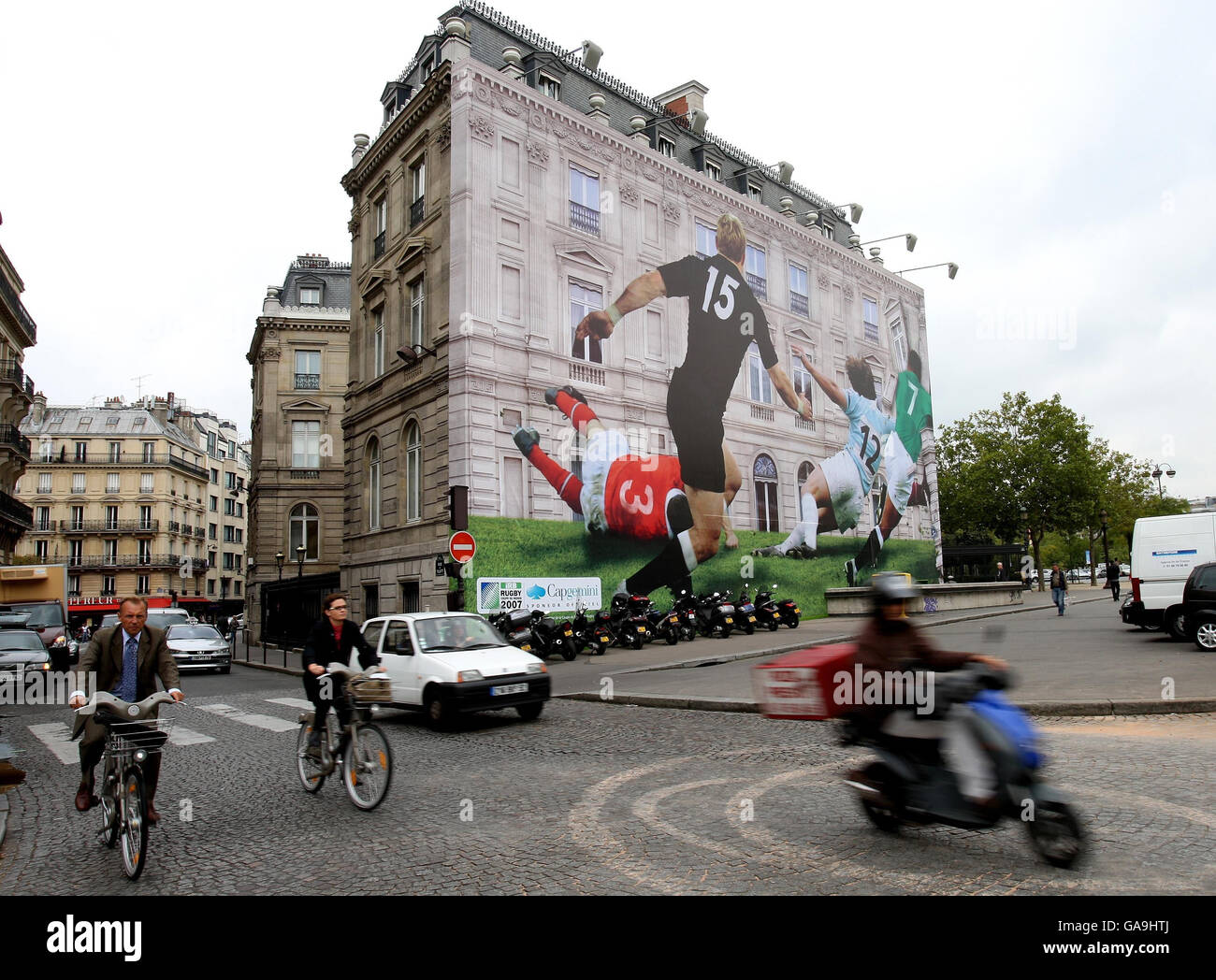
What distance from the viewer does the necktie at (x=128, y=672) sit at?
5.95 metres

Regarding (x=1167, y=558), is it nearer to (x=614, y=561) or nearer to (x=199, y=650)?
(x=614, y=561)

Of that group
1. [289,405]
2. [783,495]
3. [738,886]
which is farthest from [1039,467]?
[738,886]

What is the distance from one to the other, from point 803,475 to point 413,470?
1548 cm

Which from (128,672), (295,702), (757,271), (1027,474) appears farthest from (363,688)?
(1027,474)

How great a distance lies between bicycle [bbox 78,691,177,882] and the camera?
5129 millimetres

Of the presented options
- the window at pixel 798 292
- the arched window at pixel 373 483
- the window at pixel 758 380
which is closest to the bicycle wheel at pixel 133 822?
the arched window at pixel 373 483

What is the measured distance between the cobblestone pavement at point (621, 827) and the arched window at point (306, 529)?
1287 inches

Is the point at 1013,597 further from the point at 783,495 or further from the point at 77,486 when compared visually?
the point at 77,486

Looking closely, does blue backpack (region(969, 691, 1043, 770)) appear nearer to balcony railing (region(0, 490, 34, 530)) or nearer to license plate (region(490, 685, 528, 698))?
license plate (region(490, 685, 528, 698))

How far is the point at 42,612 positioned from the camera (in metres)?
23.0

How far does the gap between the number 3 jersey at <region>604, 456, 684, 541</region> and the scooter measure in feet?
65.3

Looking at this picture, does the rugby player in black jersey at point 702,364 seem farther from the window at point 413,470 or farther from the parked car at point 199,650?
the parked car at point 199,650

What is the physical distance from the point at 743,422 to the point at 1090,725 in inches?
860
